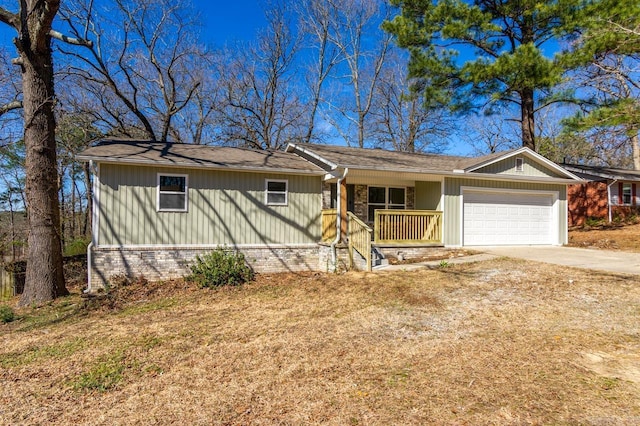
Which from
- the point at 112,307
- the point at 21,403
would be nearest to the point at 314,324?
the point at 21,403

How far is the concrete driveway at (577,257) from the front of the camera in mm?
9289

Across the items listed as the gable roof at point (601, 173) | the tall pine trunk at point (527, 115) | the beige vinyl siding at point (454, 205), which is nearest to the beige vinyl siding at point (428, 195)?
the beige vinyl siding at point (454, 205)

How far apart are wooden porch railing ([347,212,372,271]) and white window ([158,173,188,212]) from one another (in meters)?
4.65

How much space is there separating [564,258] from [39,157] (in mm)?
13563

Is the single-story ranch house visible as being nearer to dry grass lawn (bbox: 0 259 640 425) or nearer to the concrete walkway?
the concrete walkway

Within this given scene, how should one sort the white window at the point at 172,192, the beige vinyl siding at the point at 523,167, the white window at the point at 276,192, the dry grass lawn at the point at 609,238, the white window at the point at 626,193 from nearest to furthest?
1. the white window at the point at 172,192
2. the white window at the point at 276,192
3. the beige vinyl siding at the point at 523,167
4. the dry grass lawn at the point at 609,238
5. the white window at the point at 626,193

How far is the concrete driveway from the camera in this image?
929 cm

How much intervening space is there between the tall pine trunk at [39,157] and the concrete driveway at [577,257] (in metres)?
11.9

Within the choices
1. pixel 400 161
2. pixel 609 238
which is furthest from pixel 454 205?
pixel 609 238

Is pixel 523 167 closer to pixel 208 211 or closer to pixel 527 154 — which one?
pixel 527 154

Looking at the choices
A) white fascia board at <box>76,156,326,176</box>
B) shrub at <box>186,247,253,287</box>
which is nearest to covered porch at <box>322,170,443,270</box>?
white fascia board at <box>76,156,326,176</box>

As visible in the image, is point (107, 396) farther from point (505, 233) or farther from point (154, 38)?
point (154, 38)

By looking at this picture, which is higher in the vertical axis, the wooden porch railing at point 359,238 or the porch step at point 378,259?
the wooden porch railing at point 359,238

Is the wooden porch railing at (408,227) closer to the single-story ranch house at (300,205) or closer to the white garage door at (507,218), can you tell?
the single-story ranch house at (300,205)
